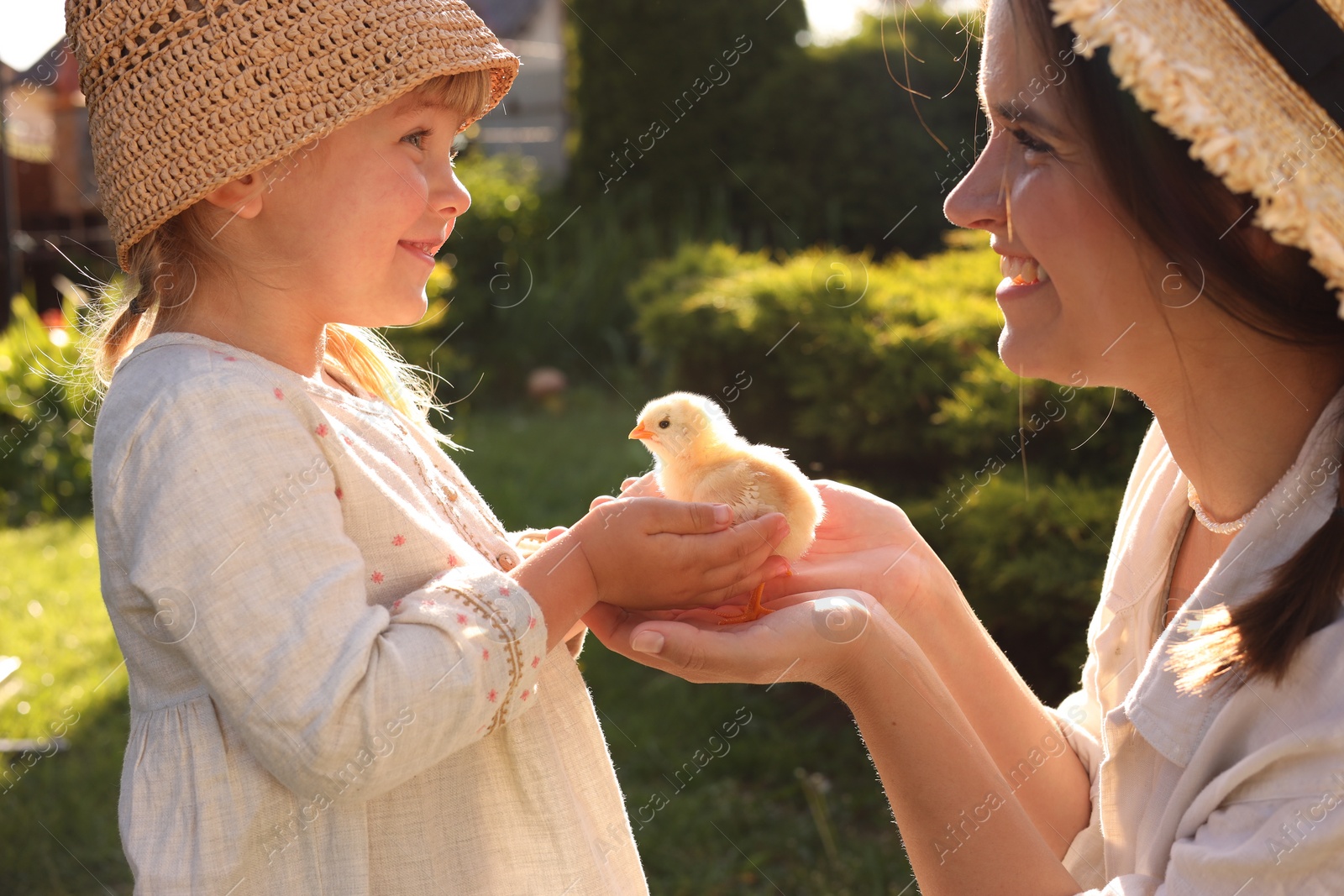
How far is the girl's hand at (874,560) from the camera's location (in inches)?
103

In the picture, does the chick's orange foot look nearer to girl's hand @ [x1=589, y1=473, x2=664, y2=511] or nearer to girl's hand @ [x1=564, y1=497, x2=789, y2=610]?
girl's hand @ [x1=564, y1=497, x2=789, y2=610]

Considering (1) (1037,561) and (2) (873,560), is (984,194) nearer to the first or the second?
(2) (873,560)

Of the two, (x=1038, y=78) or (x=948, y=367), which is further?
(x=948, y=367)

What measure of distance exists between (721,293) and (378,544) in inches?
182

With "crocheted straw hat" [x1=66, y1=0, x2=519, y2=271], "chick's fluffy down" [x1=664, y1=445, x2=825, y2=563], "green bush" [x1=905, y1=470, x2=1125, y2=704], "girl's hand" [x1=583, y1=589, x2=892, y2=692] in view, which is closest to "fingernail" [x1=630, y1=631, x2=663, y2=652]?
"girl's hand" [x1=583, y1=589, x2=892, y2=692]

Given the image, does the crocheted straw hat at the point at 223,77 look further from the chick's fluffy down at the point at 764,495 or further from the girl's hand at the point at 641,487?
the girl's hand at the point at 641,487

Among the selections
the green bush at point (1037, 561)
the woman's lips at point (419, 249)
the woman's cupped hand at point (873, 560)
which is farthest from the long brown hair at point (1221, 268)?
the green bush at point (1037, 561)

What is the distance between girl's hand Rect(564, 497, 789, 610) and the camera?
2.05 metres

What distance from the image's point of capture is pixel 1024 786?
2510mm

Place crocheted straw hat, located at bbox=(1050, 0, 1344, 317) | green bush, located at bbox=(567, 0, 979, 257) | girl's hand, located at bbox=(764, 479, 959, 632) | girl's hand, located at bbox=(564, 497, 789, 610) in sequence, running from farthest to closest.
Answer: green bush, located at bbox=(567, 0, 979, 257) → girl's hand, located at bbox=(764, 479, 959, 632) → girl's hand, located at bbox=(564, 497, 789, 610) → crocheted straw hat, located at bbox=(1050, 0, 1344, 317)

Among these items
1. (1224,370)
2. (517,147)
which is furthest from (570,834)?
(517,147)

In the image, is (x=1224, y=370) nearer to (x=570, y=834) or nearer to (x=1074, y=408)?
(x=570, y=834)

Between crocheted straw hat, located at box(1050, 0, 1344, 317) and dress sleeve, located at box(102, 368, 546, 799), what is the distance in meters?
1.28

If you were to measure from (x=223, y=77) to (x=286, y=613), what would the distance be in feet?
3.04
